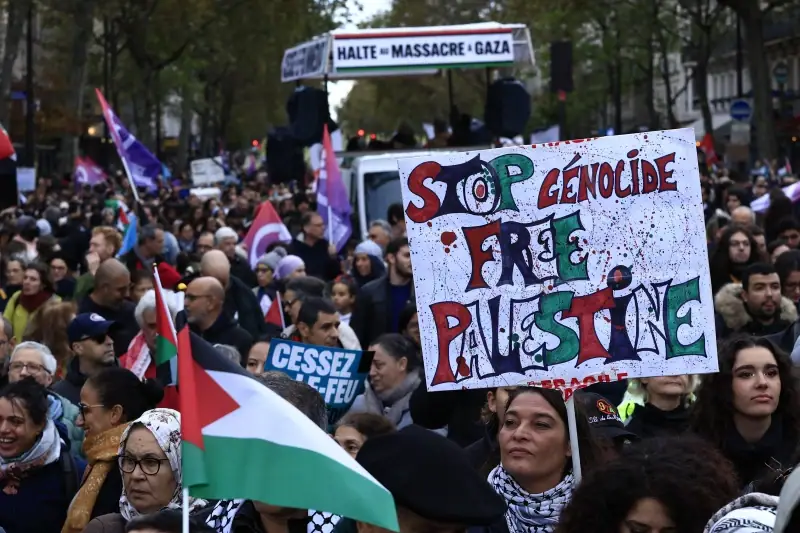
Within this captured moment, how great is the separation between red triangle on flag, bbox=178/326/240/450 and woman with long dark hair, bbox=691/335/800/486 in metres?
2.60

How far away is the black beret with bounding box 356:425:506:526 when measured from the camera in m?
3.81

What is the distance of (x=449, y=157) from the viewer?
5.67 m

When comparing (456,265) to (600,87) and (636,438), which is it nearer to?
(636,438)

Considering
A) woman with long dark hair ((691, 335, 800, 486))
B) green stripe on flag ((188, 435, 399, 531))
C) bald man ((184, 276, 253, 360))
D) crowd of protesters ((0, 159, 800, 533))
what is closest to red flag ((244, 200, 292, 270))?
crowd of protesters ((0, 159, 800, 533))

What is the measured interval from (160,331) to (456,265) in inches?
72.5

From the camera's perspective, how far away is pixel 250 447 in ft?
12.9

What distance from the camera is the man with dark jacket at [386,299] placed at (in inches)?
450

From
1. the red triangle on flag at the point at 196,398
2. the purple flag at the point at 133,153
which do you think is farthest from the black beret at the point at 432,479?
the purple flag at the point at 133,153

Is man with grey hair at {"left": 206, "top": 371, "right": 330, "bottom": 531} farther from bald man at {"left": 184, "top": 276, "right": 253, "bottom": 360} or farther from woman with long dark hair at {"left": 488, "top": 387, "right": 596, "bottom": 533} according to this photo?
bald man at {"left": 184, "top": 276, "right": 253, "bottom": 360}

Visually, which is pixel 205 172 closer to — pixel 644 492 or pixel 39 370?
pixel 39 370

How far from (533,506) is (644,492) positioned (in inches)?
33.0

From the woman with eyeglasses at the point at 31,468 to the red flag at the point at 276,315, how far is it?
5430mm

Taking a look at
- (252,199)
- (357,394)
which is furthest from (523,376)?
(252,199)

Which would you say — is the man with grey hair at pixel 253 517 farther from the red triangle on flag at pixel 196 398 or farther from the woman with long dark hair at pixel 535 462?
the woman with long dark hair at pixel 535 462
